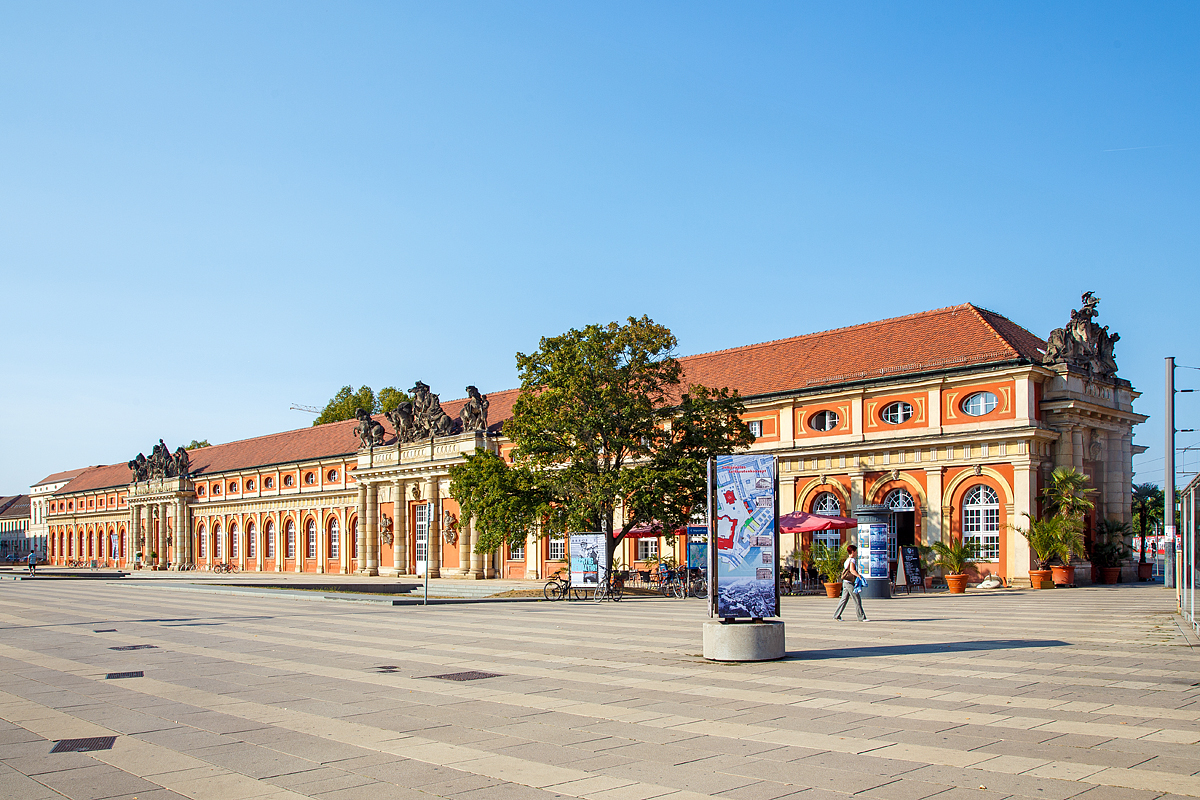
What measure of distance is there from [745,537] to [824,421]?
92.7ft

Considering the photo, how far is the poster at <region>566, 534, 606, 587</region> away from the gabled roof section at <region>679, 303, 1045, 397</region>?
46.1ft

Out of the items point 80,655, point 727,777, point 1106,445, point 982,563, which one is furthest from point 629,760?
point 1106,445

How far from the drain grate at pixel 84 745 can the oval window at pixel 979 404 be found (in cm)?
3390

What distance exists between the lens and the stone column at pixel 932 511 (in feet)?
123

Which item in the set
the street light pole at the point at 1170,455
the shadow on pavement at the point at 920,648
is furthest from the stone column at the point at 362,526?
the shadow on pavement at the point at 920,648

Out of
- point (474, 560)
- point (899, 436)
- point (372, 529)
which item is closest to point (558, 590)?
point (899, 436)

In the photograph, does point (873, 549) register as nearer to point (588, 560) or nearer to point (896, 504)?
point (588, 560)

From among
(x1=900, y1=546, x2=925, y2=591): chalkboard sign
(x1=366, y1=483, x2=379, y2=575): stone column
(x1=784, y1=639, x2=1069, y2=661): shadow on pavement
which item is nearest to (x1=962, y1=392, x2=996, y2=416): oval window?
(x1=900, y1=546, x2=925, y2=591): chalkboard sign

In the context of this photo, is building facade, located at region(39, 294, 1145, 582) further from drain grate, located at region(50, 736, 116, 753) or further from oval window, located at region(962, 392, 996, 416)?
drain grate, located at region(50, 736, 116, 753)

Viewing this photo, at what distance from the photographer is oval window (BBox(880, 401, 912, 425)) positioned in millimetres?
39062

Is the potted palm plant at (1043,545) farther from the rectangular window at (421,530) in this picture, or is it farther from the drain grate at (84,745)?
the rectangular window at (421,530)

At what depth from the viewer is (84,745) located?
28.3ft

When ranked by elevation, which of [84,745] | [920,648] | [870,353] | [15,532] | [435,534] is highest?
[870,353]

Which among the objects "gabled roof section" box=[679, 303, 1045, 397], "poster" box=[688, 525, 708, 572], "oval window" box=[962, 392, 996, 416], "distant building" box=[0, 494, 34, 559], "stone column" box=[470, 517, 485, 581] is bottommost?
"distant building" box=[0, 494, 34, 559]
